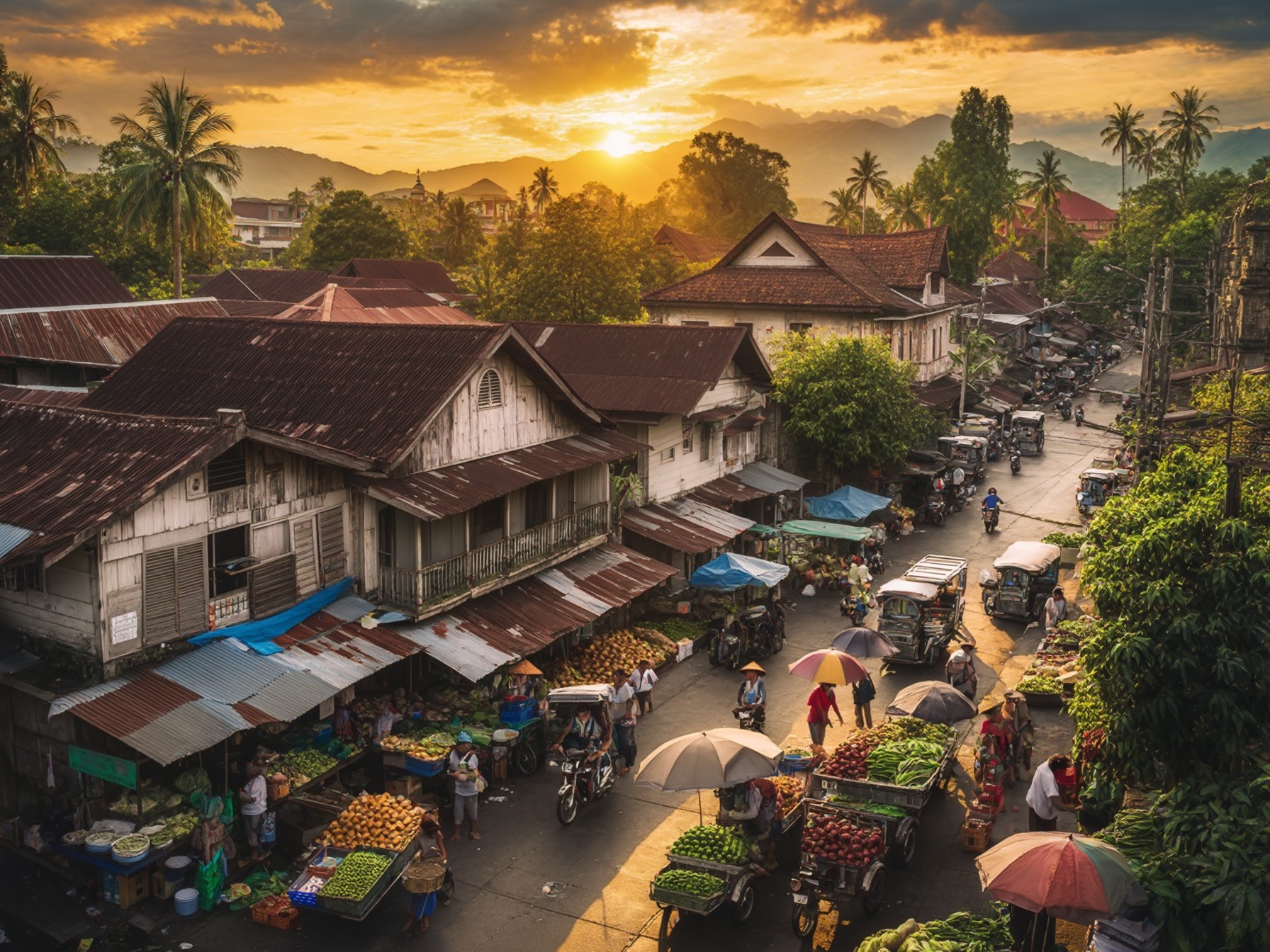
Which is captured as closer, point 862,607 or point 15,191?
point 862,607

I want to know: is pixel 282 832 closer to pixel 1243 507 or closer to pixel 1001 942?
pixel 1001 942

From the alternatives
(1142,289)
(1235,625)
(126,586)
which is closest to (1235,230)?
(1142,289)

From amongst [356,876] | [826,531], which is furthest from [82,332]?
[356,876]

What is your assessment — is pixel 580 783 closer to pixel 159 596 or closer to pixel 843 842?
pixel 843 842

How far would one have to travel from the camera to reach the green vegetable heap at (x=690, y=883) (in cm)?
1481

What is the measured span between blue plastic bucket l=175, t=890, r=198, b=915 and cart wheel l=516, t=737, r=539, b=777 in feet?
21.1

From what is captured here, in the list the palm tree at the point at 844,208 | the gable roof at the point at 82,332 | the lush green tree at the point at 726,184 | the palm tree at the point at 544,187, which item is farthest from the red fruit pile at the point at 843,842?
the lush green tree at the point at 726,184

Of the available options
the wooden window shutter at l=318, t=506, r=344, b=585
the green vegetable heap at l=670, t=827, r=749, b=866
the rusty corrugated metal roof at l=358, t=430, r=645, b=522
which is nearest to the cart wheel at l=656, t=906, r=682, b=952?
the green vegetable heap at l=670, t=827, r=749, b=866

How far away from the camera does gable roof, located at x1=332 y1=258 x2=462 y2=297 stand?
3110 inches

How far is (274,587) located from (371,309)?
2551 centimetres

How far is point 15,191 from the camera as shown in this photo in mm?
67750

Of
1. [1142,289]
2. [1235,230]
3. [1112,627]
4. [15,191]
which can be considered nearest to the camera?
[1112,627]

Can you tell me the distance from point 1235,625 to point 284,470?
15.5m

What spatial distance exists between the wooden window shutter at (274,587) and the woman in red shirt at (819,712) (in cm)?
1005
